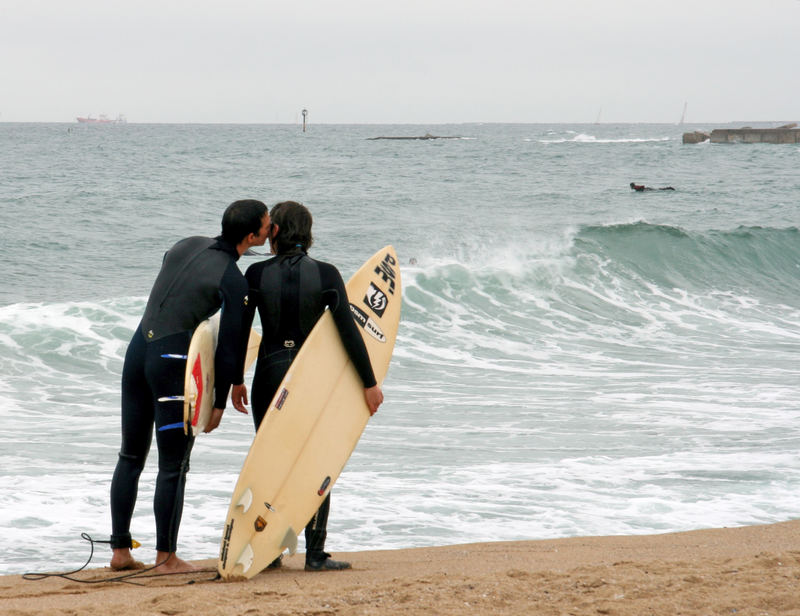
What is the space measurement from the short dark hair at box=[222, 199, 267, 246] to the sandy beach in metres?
1.32

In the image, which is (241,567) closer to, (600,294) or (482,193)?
(600,294)

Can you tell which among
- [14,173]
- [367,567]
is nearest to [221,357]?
[367,567]

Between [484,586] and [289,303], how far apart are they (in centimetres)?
126

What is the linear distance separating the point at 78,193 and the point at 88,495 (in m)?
24.8

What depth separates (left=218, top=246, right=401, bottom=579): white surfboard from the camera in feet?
11.1

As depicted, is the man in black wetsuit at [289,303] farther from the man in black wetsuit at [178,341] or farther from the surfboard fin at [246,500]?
the surfboard fin at [246,500]

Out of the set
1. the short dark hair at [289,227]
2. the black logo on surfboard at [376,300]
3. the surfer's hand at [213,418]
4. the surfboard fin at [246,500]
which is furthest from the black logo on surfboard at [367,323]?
the surfboard fin at [246,500]

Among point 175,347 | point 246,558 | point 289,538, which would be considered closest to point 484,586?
point 289,538

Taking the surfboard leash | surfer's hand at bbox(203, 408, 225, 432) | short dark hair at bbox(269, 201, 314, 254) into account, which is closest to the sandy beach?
the surfboard leash

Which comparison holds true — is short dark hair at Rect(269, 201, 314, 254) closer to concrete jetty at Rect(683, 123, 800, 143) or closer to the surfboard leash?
the surfboard leash

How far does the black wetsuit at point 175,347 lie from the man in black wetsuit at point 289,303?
0.30ft

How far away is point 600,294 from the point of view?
14047 mm

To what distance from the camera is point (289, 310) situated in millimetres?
3451

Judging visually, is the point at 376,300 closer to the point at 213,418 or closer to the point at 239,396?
the point at 239,396
